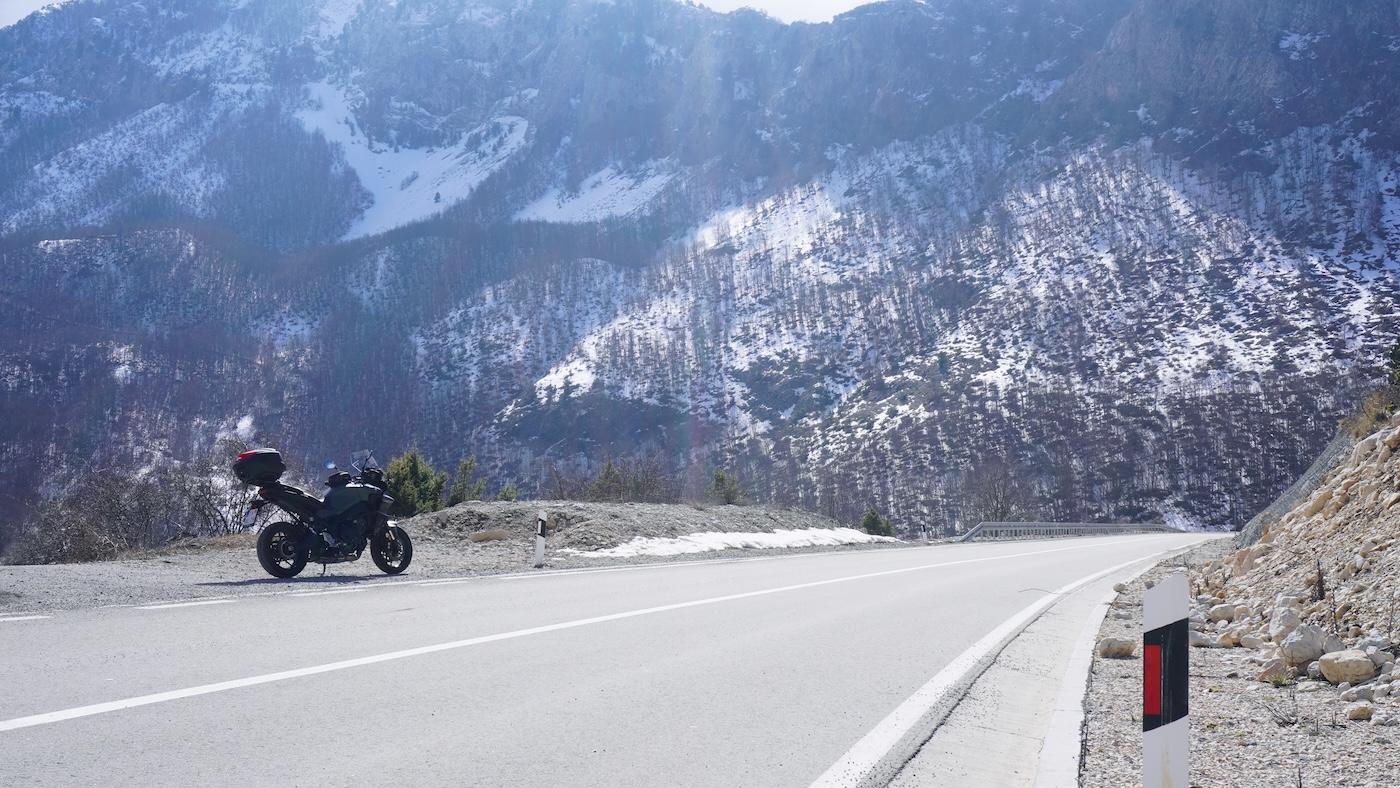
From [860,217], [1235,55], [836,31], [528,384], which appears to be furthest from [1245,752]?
[836,31]

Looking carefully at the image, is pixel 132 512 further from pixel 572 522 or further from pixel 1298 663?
pixel 1298 663

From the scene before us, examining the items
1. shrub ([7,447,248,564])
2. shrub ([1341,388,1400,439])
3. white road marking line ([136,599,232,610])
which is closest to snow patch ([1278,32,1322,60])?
shrub ([1341,388,1400,439])

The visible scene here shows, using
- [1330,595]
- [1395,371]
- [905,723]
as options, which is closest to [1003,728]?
[905,723]

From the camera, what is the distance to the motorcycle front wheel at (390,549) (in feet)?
41.4

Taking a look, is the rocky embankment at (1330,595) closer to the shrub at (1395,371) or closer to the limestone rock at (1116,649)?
the limestone rock at (1116,649)

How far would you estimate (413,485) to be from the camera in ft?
111

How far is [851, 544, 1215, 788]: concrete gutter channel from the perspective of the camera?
4.10m

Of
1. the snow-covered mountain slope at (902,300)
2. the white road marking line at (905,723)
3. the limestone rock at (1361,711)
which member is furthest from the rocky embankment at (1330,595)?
the snow-covered mountain slope at (902,300)

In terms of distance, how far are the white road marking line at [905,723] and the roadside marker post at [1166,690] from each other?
1.19 metres

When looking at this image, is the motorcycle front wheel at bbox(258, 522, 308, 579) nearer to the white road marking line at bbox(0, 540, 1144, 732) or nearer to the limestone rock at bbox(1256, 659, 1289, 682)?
the white road marking line at bbox(0, 540, 1144, 732)

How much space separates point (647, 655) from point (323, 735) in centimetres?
283

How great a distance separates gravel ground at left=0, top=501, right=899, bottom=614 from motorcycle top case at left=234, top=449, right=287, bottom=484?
121 centimetres

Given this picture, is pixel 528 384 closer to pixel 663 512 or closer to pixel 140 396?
pixel 140 396

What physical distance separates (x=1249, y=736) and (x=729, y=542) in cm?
1762
